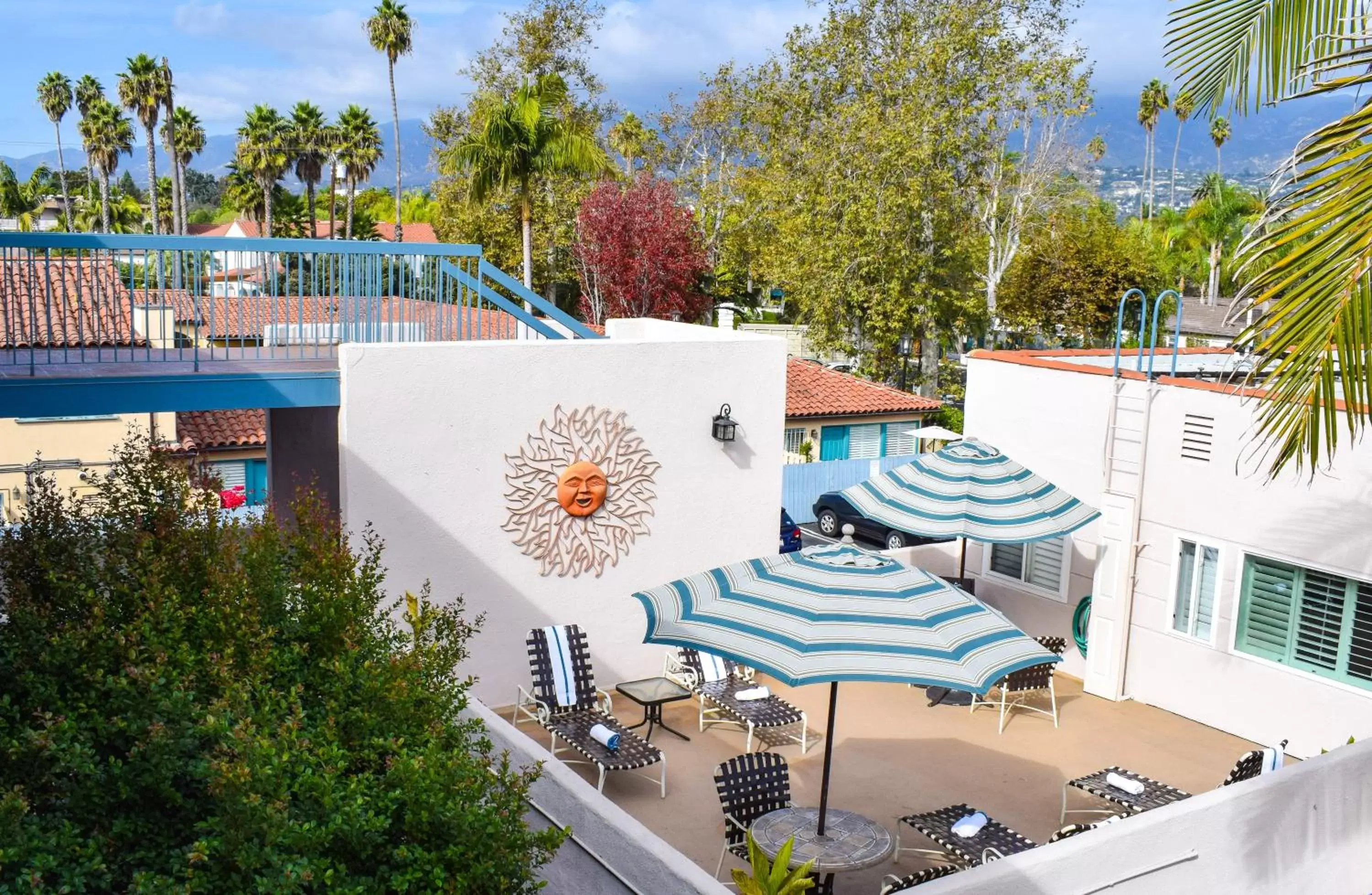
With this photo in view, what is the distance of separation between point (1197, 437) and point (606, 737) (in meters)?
6.59

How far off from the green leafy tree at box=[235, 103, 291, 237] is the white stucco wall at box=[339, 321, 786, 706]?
162 feet

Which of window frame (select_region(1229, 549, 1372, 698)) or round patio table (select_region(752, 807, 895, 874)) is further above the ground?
window frame (select_region(1229, 549, 1372, 698))

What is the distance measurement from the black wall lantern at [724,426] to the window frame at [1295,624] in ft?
16.8

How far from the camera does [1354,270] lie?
15.1ft

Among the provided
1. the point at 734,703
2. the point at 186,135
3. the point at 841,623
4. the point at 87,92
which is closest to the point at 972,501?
the point at 734,703

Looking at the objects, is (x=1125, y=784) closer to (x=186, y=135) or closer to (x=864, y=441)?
(x=864, y=441)

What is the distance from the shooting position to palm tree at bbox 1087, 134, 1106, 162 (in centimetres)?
3850

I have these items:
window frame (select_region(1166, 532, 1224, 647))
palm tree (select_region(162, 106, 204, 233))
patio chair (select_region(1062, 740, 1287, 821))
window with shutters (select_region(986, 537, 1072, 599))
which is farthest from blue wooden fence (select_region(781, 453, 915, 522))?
palm tree (select_region(162, 106, 204, 233))

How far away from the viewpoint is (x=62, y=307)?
9391 millimetres

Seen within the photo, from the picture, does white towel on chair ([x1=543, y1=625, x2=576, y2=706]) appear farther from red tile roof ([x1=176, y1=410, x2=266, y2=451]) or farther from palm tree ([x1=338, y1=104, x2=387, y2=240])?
palm tree ([x1=338, y1=104, x2=387, y2=240])

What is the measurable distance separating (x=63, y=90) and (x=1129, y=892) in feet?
259

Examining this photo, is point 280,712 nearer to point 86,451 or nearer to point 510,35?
point 86,451

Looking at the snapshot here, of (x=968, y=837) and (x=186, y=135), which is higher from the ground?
(x=186, y=135)

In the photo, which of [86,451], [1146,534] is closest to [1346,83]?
[1146,534]
